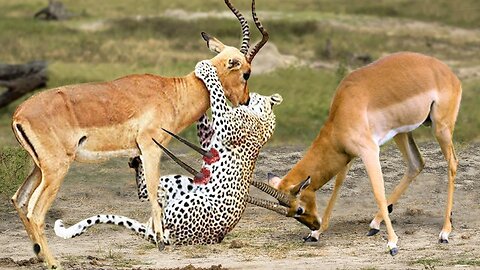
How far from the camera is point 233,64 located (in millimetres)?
9109

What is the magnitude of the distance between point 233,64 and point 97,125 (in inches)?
46.4

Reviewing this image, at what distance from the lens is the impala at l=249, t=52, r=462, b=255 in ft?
32.2

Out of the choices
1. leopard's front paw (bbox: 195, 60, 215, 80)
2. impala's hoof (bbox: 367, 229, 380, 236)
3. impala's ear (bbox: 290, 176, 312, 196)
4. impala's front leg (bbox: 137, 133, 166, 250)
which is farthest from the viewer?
impala's hoof (bbox: 367, 229, 380, 236)

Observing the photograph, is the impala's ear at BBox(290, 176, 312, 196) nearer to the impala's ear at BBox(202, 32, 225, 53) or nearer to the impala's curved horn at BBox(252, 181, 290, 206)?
the impala's curved horn at BBox(252, 181, 290, 206)

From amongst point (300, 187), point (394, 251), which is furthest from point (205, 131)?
point (394, 251)

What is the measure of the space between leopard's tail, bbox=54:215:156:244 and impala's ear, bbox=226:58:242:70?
1334mm

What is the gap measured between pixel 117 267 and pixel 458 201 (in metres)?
4.28

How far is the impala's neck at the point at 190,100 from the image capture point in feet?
29.5

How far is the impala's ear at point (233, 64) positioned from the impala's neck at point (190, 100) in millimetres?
246

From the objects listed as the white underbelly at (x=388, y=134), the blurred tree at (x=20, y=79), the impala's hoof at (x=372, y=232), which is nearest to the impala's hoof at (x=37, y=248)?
the white underbelly at (x=388, y=134)

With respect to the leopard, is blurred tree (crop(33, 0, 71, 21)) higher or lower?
lower

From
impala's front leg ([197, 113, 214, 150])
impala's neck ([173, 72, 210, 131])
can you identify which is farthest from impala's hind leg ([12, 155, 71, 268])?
impala's front leg ([197, 113, 214, 150])

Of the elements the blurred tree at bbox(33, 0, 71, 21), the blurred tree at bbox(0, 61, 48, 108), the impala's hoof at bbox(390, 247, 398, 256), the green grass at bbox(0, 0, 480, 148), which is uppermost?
the impala's hoof at bbox(390, 247, 398, 256)

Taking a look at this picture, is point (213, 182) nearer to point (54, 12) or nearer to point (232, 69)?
point (232, 69)
